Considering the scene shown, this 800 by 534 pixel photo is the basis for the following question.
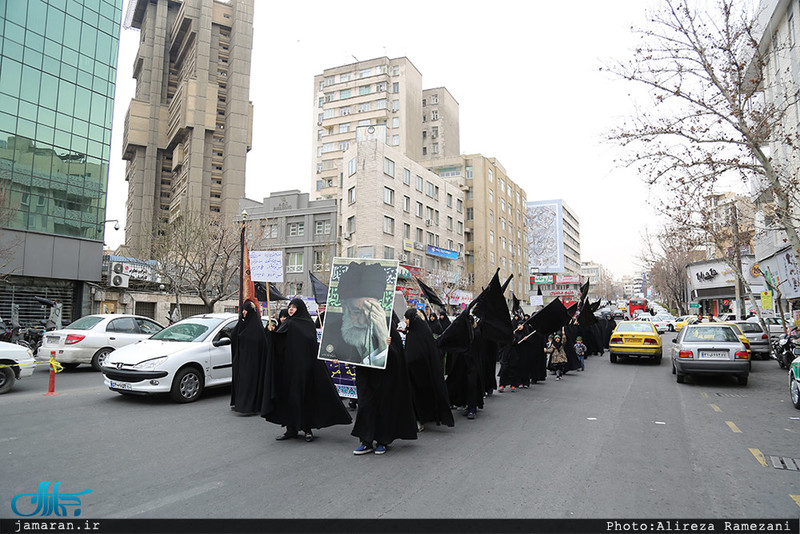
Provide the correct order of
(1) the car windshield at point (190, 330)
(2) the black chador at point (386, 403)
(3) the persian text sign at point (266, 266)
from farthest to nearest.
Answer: (3) the persian text sign at point (266, 266), (1) the car windshield at point (190, 330), (2) the black chador at point (386, 403)

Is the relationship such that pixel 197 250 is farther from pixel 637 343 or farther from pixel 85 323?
pixel 637 343

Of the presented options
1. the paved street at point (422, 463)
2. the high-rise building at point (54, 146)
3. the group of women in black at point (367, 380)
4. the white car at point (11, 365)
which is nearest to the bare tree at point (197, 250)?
the high-rise building at point (54, 146)

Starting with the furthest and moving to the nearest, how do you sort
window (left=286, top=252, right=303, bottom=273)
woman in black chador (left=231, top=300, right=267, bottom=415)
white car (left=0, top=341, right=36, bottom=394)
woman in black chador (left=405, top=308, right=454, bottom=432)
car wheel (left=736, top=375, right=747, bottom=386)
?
window (left=286, top=252, right=303, bottom=273), car wheel (left=736, top=375, right=747, bottom=386), white car (left=0, top=341, right=36, bottom=394), woman in black chador (left=231, top=300, right=267, bottom=415), woman in black chador (left=405, top=308, right=454, bottom=432)

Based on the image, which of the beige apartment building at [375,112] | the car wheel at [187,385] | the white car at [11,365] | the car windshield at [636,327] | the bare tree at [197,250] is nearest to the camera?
the car wheel at [187,385]

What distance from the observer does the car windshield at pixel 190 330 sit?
9680 mm

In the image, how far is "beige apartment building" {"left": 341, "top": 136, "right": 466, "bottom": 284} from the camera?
138ft

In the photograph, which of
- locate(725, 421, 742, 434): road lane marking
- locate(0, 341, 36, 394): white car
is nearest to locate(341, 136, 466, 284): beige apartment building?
locate(0, 341, 36, 394): white car

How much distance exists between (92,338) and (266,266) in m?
6.23

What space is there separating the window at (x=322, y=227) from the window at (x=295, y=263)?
9.14ft

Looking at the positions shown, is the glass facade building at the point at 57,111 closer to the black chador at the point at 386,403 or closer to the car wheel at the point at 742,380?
the black chador at the point at 386,403

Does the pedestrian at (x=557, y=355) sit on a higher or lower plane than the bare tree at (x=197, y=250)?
lower

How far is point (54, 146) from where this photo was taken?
26906 mm
